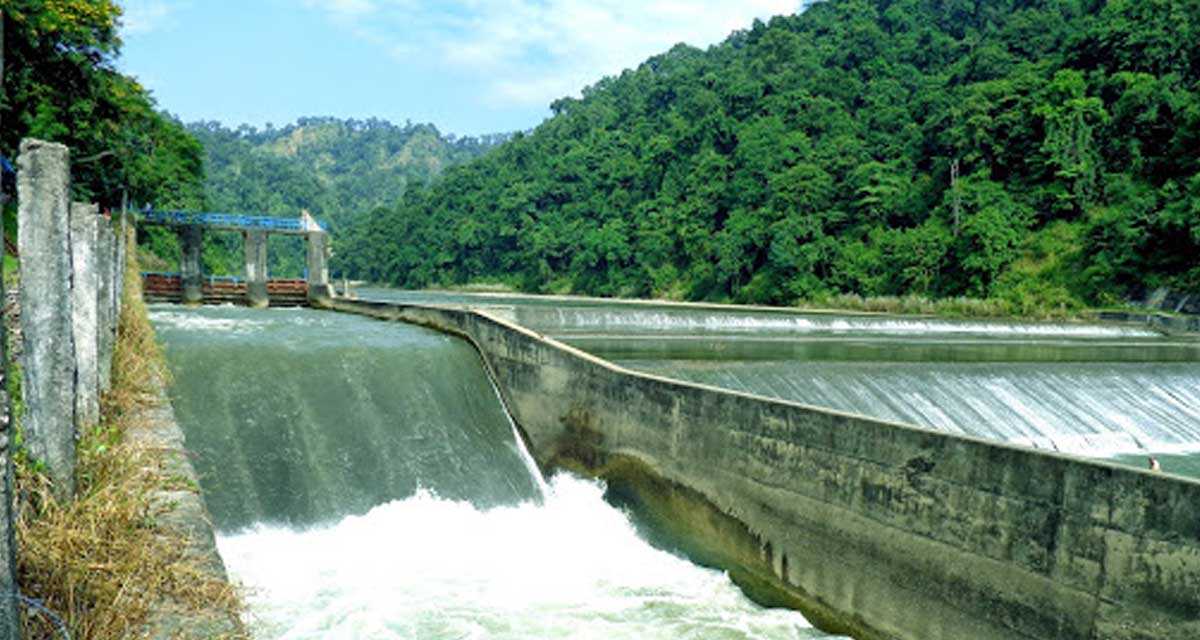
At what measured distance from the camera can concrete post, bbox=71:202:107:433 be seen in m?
5.90

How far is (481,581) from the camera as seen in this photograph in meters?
10.9

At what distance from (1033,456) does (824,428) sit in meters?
2.63

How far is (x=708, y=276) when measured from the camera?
64.8 m

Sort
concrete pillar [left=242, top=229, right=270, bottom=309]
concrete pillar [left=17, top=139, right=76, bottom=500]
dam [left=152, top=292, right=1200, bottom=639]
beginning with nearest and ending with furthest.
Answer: concrete pillar [left=17, top=139, right=76, bottom=500] → dam [left=152, top=292, right=1200, bottom=639] → concrete pillar [left=242, top=229, right=270, bottom=309]

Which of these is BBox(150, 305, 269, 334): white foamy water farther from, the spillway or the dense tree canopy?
the dense tree canopy

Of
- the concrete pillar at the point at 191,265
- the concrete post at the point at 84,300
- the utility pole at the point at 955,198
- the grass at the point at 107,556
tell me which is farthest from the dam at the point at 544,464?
the utility pole at the point at 955,198

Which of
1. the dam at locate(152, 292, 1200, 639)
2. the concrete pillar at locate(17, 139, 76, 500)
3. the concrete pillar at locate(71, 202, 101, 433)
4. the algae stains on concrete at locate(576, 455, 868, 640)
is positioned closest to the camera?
the concrete pillar at locate(17, 139, 76, 500)

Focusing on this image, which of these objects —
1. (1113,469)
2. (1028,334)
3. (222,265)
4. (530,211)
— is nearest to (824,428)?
(1113,469)

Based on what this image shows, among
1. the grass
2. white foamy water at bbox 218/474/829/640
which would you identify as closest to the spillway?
white foamy water at bbox 218/474/829/640

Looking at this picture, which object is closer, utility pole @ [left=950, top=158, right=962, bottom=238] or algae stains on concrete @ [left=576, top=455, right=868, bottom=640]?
algae stains on concrete @ [left=576, top=455, right=868, bottom=640]

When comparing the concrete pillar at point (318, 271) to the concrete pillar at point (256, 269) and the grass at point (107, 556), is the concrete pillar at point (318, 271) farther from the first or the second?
the grass at point (107, 556)

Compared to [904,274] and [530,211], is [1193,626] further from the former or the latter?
[530,211]

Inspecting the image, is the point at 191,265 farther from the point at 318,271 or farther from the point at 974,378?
the point at 974,378

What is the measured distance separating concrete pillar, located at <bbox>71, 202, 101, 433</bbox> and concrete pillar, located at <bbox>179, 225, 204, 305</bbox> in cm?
2935
